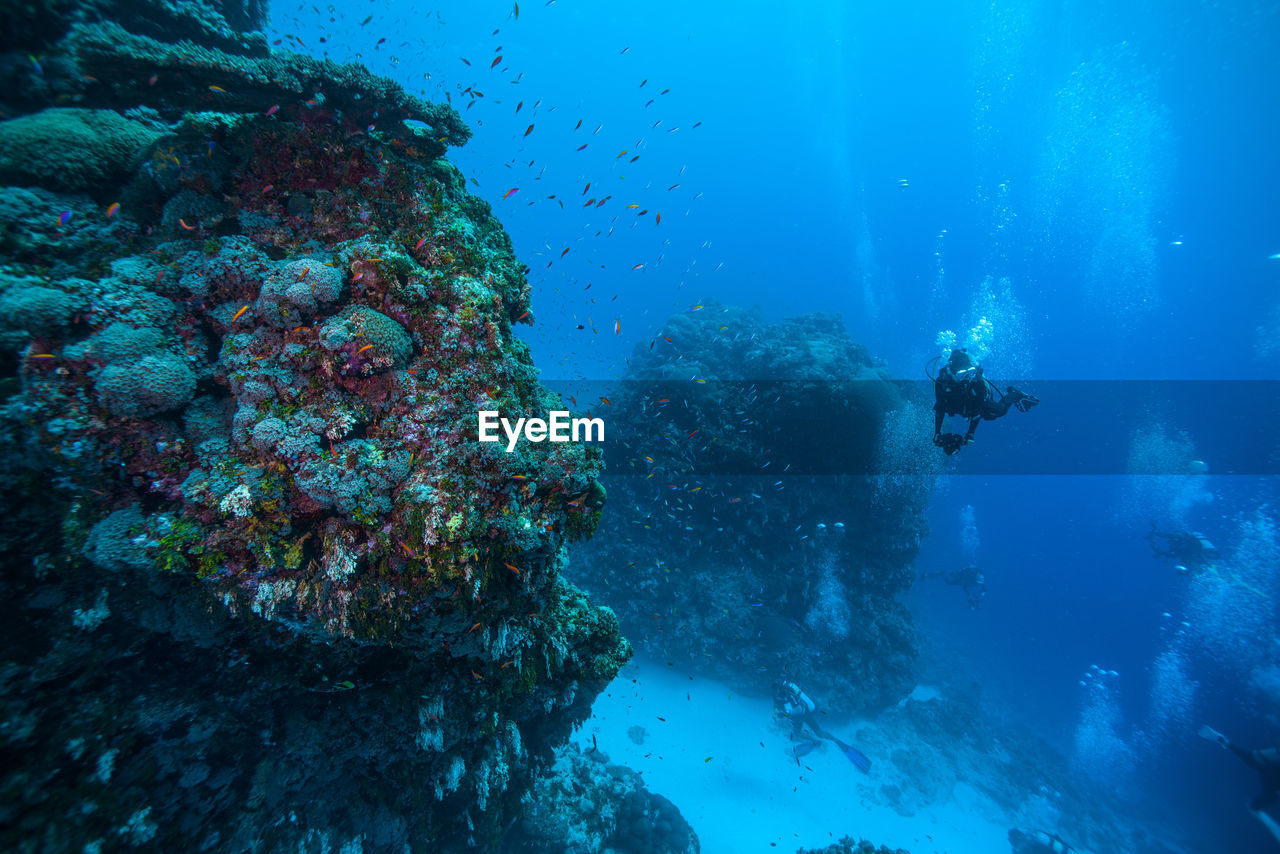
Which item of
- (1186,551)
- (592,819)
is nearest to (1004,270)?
(1186,551)

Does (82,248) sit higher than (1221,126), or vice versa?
(1221,126)

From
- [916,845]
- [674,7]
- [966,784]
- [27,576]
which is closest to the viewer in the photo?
[27,576]

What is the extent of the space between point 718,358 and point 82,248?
16.4 m

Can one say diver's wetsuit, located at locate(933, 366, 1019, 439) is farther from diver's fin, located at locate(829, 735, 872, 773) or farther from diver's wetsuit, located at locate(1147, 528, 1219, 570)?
diver's wetsuit, located at locate(1147, 528, 1219, 570)

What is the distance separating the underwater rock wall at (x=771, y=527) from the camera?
13758mm

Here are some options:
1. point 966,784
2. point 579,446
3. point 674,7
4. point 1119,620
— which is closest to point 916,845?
point 966,784

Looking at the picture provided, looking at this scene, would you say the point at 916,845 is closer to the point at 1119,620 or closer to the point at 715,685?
the point at 715,685

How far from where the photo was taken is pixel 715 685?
16000 mm

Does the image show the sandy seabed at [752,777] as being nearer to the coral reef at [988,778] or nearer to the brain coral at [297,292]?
the coral reef at [988,778]

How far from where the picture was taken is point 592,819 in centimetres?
912

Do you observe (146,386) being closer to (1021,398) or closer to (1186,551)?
(1021,398)

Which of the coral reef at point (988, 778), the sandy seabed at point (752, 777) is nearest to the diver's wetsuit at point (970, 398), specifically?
the sandy seabed at point (752, 777)

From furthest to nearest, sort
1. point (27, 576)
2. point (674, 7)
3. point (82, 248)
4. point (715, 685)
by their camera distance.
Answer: point (674, 7) < point (715, 685) < point (82, 248) < point (27, 576)

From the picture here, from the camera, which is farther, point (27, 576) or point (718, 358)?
point (718, 358)
